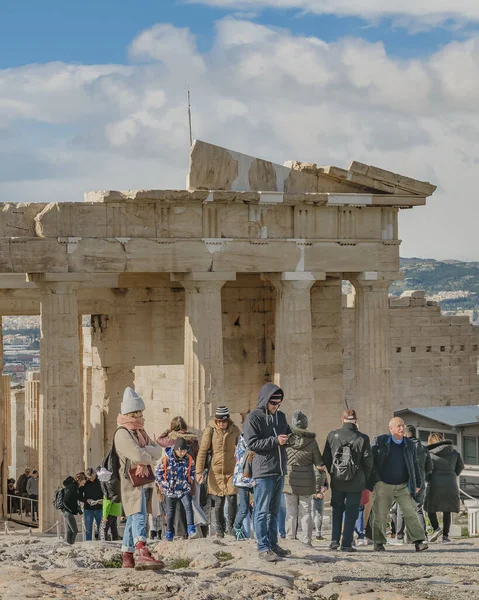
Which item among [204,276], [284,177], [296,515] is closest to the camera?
[296,515]

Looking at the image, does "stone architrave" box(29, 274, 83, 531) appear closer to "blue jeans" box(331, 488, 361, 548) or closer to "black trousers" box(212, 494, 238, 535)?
"black trousers" box(212, 494, 238, 535)

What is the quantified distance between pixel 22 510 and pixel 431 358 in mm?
20027

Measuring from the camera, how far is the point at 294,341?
27047 millimetres

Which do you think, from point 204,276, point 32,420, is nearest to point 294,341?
point 204,276

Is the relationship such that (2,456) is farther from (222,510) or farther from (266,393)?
(266,393)

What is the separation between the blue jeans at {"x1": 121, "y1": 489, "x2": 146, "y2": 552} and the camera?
1496 cm

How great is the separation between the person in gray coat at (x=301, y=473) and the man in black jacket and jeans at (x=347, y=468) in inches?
16.9

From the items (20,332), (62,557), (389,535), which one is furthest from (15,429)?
(20,332)

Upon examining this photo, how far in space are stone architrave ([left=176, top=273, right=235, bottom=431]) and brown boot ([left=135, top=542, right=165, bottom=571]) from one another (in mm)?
11166

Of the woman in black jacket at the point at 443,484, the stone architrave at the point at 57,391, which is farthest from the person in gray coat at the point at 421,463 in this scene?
the stone architrave at the point at 57,391

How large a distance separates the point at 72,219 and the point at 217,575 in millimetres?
11638

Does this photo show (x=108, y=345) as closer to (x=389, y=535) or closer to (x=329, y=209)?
(x=329, y=209)

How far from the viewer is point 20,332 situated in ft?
609

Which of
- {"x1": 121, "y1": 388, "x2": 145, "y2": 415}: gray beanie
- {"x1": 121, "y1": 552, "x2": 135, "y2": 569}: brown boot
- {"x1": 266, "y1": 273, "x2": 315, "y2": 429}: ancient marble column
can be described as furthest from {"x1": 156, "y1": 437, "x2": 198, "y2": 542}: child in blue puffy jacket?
{"x1": 266, "y1": 273, "x2": 315, "y2": 429}: ancient marble column
